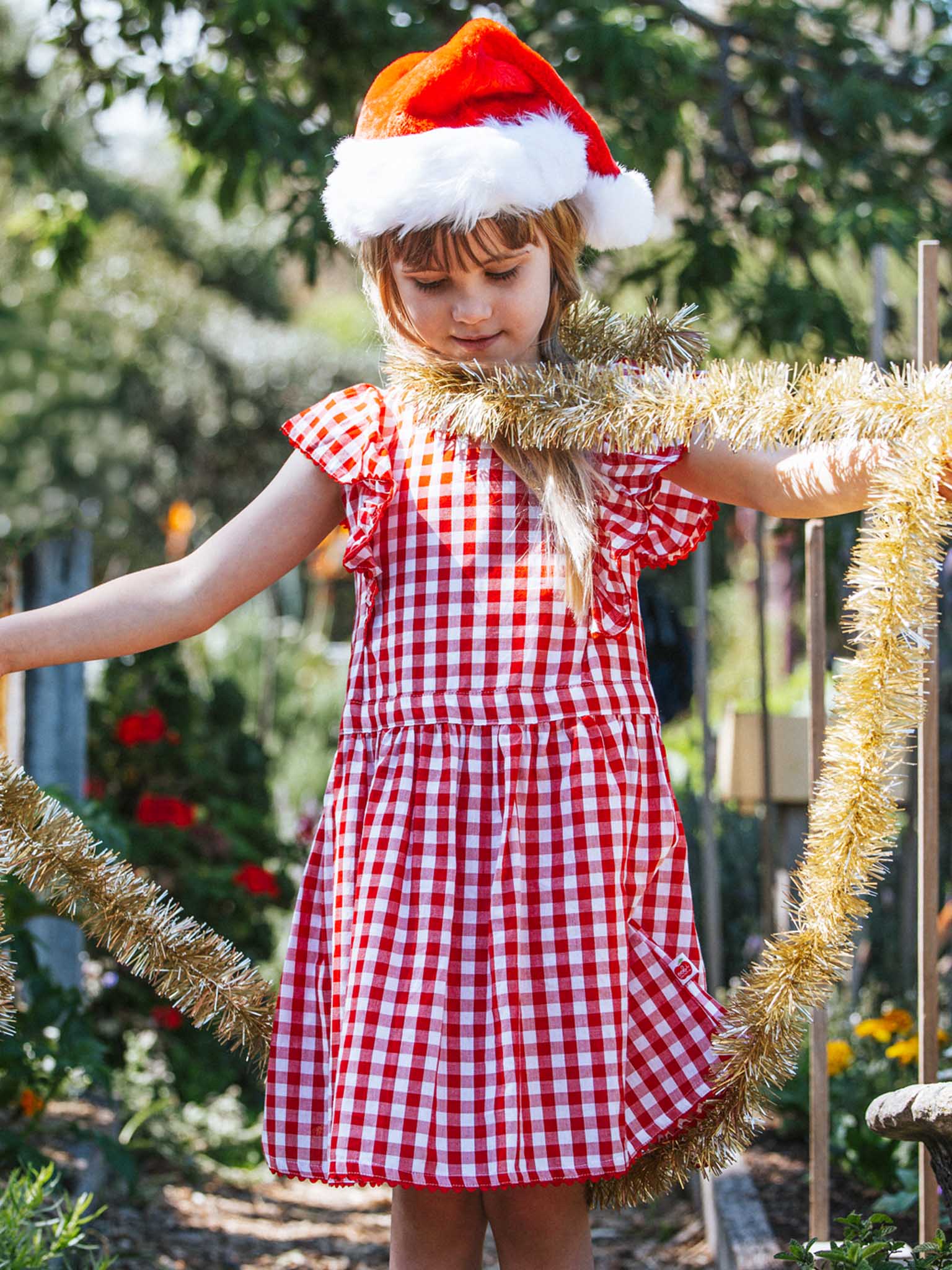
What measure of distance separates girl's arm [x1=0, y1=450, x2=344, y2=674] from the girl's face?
0.22 m

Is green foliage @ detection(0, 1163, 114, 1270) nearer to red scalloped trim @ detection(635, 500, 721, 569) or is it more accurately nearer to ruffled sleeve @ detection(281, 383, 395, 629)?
ruffled sleeve @ detection(281, 383, 395, 629)

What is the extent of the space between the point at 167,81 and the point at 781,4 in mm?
1485

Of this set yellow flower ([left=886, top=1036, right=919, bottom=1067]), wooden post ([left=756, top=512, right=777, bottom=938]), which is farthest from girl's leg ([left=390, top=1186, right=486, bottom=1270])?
wooden post ([left=756, top=512, right=777, bottom=938])

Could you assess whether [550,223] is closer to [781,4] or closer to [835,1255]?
[835,1255]

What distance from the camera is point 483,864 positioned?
1546 mm

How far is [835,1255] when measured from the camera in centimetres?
134

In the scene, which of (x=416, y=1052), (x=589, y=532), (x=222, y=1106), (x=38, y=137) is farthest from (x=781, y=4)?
(x=222, y=1106)

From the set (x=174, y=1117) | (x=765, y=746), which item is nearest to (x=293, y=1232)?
(x=174, y=1117)

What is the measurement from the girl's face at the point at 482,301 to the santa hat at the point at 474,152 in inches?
2.1

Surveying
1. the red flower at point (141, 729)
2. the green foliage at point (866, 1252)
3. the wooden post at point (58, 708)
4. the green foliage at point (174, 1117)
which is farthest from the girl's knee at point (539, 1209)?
the red flower at point (141, 729)

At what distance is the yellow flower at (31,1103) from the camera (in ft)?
8.21

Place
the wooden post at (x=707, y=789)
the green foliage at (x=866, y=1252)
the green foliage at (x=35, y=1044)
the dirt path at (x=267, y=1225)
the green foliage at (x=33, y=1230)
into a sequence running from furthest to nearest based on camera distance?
the wooden post at (x=707, y=789), the dirt path at (x=267, y=1225), the green foliage at (x=35, y=1044), the green foliage at (x=33, y=1230), the green foliage at (x=866, y=1252)

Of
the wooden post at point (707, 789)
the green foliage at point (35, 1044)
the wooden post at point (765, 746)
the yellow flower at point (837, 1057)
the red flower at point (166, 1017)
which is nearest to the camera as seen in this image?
the green foliage at point (35, 1044)

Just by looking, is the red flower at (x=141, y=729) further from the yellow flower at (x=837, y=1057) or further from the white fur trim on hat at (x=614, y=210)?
the white fur trim on hat at (x=614, y=210)
